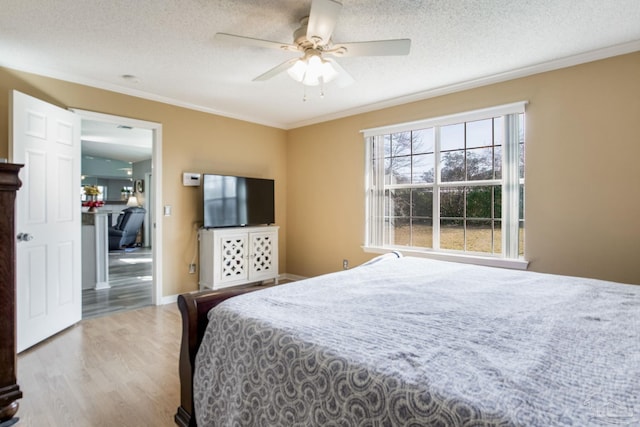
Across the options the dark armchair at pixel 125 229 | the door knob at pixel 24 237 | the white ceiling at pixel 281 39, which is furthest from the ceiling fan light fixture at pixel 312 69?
the dark armchair at pixel 125 229

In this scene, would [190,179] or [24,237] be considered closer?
[24,237]

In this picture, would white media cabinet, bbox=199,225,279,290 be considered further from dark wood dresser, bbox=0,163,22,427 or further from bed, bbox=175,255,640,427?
bed, bbox=175,255,640,427

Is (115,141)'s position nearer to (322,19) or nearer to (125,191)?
(125,191)

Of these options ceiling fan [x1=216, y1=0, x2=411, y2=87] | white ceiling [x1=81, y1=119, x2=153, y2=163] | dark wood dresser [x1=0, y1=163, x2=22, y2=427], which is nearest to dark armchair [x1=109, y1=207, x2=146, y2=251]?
white ceiling [x1=81, y1=119, x2=153, y2=163]

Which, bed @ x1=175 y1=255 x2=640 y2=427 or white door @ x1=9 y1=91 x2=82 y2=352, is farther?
white door @ x1=9 y1=91 x2=82 y2=352

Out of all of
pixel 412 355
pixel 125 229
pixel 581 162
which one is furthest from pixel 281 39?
pixel 125 229

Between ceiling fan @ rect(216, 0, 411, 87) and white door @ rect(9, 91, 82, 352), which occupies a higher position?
ceiling fan @ rect(216, 0, 411, 87)

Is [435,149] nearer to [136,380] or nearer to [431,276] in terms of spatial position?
[431,276]

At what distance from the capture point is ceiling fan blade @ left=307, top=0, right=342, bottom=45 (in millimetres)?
1744

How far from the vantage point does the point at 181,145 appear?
4062mm

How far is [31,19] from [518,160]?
400cm

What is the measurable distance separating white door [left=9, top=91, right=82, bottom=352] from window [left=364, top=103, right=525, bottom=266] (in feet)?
10.5

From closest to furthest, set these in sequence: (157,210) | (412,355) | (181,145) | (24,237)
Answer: (412,355) < (24,237) < (157,210) < (181,145)

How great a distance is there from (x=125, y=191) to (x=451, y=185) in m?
10.2
